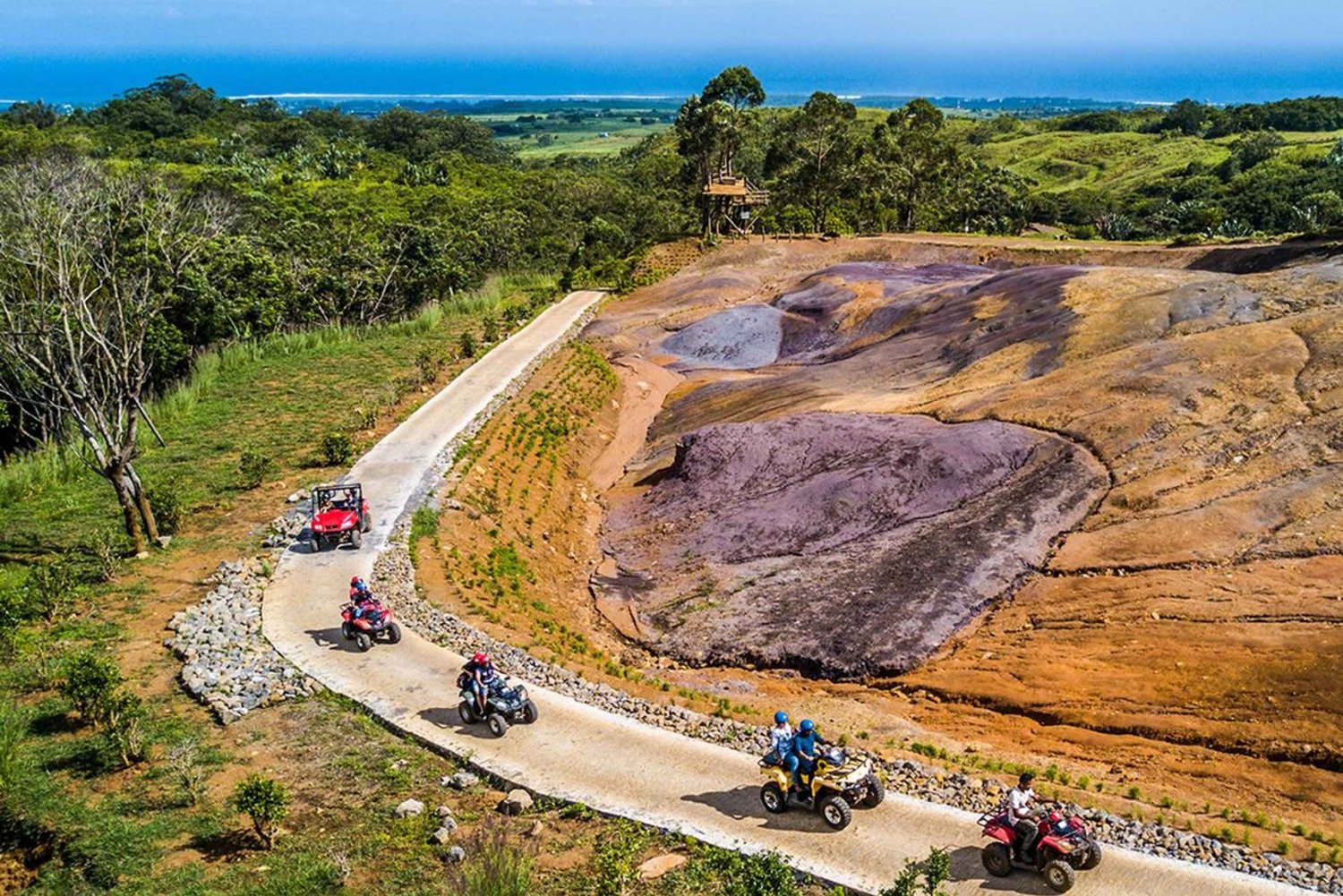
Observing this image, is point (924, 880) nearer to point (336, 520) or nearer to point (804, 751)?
point (804, 751)

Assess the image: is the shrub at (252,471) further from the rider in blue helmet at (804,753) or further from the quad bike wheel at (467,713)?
the rider in blue helmet at (804,753)

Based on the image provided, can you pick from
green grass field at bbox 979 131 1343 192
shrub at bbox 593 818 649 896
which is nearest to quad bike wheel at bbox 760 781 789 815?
shrub at bbox 593 818 649 896

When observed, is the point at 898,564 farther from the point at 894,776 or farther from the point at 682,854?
the point at 682,854

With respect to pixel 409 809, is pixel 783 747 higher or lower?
higher

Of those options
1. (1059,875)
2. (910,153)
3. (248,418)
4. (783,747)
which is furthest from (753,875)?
(910,153)

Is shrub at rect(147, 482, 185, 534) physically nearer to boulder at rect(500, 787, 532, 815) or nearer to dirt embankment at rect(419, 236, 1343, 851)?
dirt embankment at rect(419, 236, 1343, 851)

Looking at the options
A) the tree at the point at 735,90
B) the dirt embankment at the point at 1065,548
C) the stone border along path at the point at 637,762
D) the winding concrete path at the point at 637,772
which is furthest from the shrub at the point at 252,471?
the tree at the point at 735,90

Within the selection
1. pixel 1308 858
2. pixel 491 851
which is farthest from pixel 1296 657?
pixel 491 851
